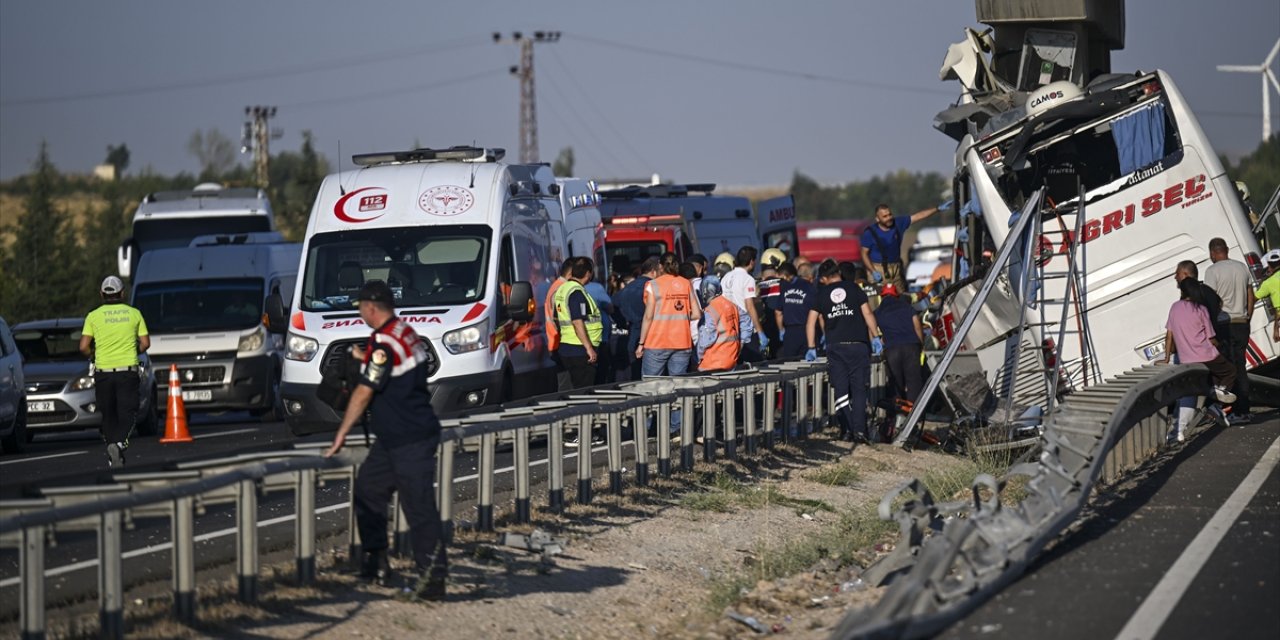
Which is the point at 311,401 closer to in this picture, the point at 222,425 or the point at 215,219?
the point at 222,425

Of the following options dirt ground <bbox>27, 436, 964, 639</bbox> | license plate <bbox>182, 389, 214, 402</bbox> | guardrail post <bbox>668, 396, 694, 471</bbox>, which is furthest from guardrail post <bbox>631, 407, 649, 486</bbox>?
license plate <bbox>182, 389, 214, 402</bbox>

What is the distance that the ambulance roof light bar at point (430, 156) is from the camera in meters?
19.0

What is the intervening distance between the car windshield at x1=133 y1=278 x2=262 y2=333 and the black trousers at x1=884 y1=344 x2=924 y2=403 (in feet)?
33.2

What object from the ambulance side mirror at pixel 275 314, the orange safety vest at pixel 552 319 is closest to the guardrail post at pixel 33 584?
the ambulance side mirror at pixel 275 314

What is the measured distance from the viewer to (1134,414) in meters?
13.8

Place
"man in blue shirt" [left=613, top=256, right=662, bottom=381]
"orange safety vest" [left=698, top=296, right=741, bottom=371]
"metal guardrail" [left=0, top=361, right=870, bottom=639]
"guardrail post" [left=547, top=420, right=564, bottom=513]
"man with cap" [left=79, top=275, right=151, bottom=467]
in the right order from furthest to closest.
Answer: "man in blue shirt" [left=613, top=256, right=662, bottom=381]
"orange safety vest" [left=698, top=296, right=741, bottom=371]
"man with cap" [left=79, top=275, right=151, bottom=467]
"guardrail post" [left=547, top=420, right=564, bottom=513]
"metal guardrail" [left=0, top=361, right=870, bottom=639]

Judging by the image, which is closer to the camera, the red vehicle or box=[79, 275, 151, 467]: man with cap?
box=[79, 275, 151, 467]: man with cap

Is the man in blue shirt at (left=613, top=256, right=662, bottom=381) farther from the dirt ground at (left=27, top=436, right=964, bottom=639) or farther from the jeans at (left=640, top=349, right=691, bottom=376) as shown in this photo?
the dirt ground at (left=27, top=436, right=964, bottom=639)

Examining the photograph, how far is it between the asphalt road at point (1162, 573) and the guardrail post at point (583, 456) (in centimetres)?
357

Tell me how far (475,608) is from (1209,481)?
21.6 ft

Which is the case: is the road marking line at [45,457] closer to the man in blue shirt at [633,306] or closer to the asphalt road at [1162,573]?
the man in blue shirt at [633,306]

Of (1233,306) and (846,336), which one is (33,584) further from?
(1233,306)

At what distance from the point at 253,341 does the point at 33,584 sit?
16827 mm

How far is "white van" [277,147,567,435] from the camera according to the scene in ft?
55.5
